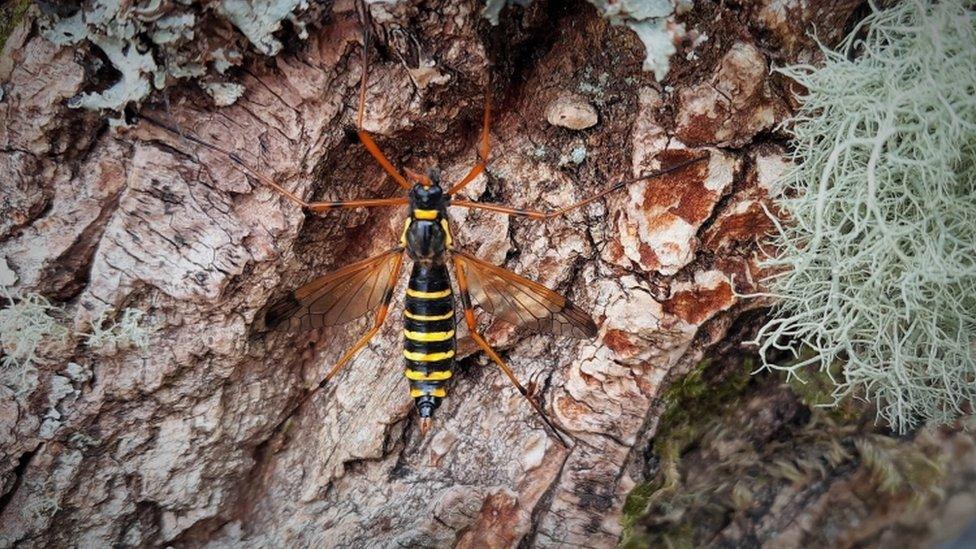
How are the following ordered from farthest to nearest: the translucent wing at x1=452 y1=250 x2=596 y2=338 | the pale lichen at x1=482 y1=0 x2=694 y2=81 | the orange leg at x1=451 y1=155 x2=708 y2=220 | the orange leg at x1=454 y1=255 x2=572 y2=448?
the orange leg at x1=454 y1=255 x2=572 y2=448
the translucent wing at x1=452 y1=250 x2=596 y2=338
the orange leg at x1=451 y1=155 x2=708 y2=220
the pale lichen at x1=482 y1=0 x2=694 y2=81

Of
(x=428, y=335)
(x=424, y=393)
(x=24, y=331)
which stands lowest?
(x=424, y=393)

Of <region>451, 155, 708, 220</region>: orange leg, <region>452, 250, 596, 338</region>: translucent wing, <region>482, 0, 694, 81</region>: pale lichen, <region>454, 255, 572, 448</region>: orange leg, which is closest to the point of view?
<region>482, 0, 694, 81</region>: pale lichen

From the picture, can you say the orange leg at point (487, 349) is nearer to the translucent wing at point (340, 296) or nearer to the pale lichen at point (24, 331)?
the translucent wing at point (340, 296)

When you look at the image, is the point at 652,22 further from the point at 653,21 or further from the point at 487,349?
the point at 487,349

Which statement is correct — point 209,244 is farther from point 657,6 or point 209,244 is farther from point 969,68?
point 969,68

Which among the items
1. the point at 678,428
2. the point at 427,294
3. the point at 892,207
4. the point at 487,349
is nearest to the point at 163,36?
the point at 427,294

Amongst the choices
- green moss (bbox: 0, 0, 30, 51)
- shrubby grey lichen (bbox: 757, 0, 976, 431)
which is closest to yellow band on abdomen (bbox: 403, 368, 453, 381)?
shrubby grey lichen (bbox: 757, 0, 976, 431)

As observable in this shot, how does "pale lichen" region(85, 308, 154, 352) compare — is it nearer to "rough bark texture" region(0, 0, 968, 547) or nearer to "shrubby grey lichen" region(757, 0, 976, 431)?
"rough bark texture" region(0, 0, 968, 547)
